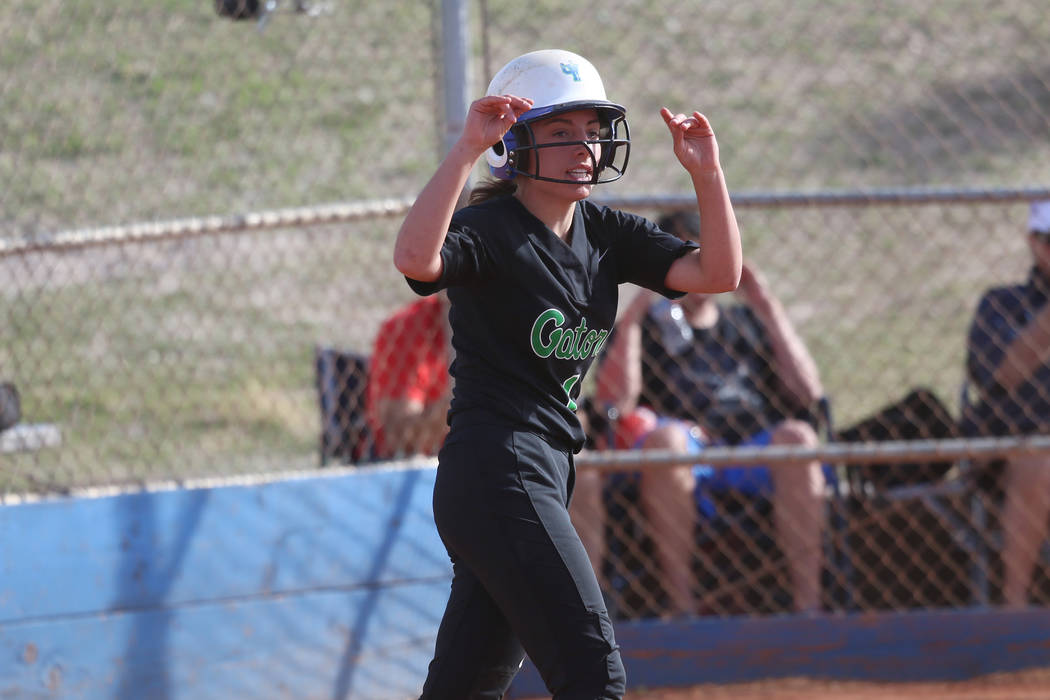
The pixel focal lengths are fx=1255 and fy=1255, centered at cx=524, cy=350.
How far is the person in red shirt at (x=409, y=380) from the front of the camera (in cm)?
437

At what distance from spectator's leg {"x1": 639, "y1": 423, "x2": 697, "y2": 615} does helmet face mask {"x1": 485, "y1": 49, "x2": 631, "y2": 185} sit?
6.22ft

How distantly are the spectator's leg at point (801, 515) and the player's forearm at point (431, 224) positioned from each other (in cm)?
237

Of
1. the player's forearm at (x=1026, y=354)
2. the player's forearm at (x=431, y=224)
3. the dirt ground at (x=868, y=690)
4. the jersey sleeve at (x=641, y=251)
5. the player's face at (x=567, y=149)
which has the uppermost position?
the player's face at (x=567, y=149)

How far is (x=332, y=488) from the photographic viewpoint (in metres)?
4.01

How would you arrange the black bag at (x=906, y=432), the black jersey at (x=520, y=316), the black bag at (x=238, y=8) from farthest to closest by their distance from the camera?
the black bag at (x=906, y=432) < the black bag at (x=238, y=8) < the black jersey at (x=520, y=316)

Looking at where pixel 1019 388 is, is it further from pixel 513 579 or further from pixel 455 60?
pixel 513 579

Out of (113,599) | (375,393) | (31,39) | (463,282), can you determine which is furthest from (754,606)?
(31,39)

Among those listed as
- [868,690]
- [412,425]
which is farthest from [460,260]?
[868,690]

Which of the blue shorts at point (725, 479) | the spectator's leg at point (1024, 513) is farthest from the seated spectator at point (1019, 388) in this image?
the blue shorts at point (725, 479)

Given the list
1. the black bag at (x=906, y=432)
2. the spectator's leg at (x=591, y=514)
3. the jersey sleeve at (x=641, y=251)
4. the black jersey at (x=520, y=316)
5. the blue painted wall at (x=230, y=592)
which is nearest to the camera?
the black jersey at (x=520, y=316)

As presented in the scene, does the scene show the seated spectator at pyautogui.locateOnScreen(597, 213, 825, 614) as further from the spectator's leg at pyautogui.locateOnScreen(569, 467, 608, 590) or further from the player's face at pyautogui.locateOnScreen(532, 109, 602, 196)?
the player's face at pyautogui.locateOnScreen(532, 109, 602, 196)

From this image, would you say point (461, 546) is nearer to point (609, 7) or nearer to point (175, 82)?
point (175, 82)

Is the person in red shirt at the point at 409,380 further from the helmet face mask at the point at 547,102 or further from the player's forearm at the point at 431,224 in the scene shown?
the player's forearm at the point at 431,224

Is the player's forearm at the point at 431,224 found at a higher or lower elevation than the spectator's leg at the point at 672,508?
higher
